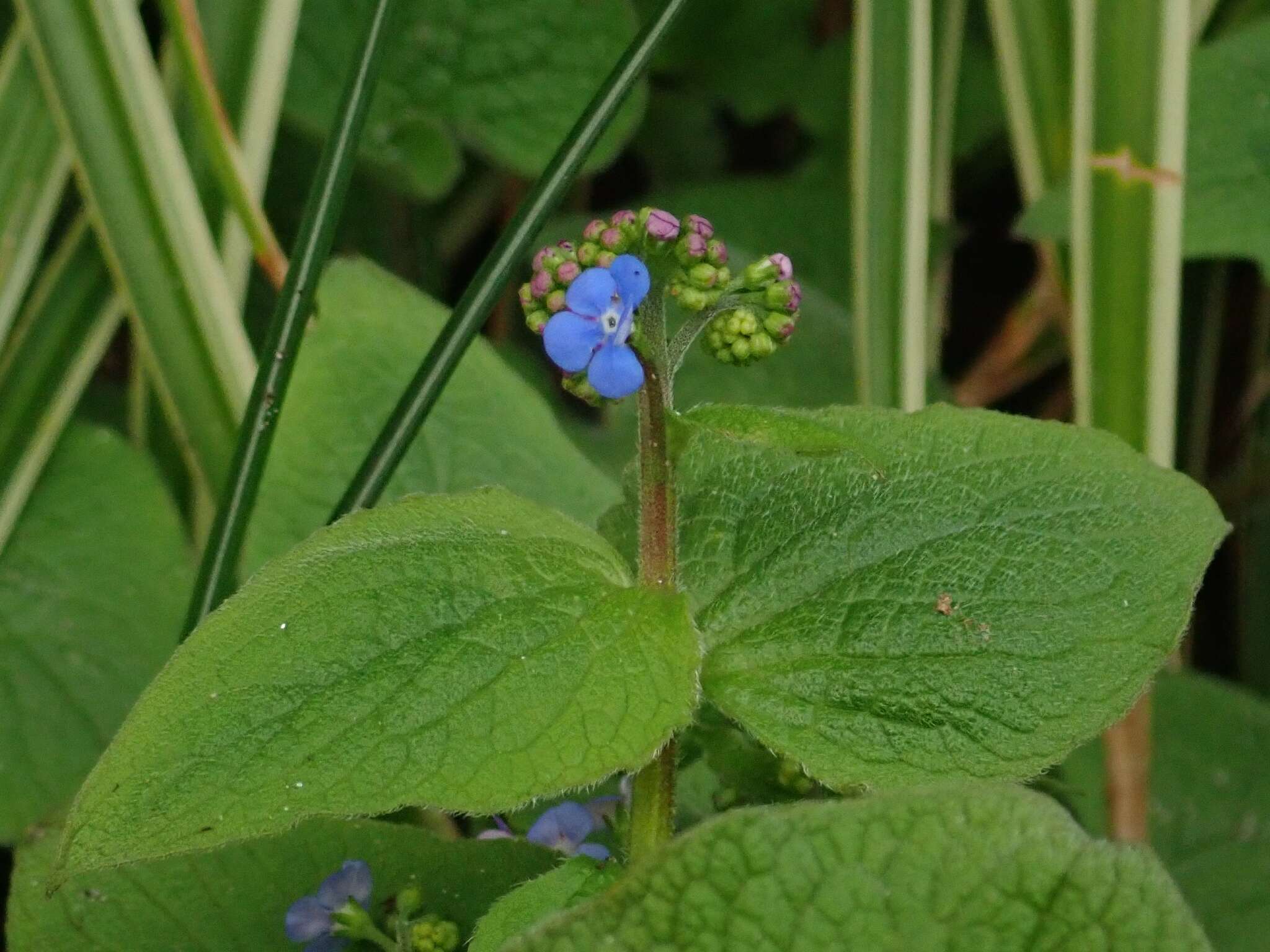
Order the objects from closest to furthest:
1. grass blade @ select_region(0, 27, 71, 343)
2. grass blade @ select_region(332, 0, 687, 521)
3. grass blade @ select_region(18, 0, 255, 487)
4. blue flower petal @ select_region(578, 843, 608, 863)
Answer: blue flower petal @ select_region(578, 843, 608, 863) < grass blade @ select_region(332, 0, 687, 521) < grass blade @ select_region(18, 0, 255, 487) < grass blade @ select_region(0, 27, 71, 343)

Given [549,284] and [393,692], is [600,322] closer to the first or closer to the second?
[549,284]

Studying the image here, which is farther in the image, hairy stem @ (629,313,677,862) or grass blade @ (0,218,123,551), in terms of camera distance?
grass blade @ (0,218,123,551)

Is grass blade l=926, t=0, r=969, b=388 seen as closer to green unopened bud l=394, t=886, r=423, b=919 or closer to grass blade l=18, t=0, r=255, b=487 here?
grass blade l=18, t=0, r=255, b=487

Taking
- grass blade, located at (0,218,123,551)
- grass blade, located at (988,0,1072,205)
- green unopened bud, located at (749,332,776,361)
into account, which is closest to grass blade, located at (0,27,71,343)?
grass blade, located at (0,218,123,551)

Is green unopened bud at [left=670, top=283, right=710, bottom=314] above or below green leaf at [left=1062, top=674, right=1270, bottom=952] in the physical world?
above

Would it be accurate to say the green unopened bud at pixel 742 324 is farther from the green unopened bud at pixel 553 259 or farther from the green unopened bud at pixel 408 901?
the green unopened bud at pixel 408 901

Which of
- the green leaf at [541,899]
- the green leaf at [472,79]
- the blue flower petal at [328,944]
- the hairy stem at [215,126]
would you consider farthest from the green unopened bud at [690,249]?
the green leaf at [472,79]

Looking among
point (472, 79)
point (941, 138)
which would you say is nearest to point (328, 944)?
point (472, 79)
